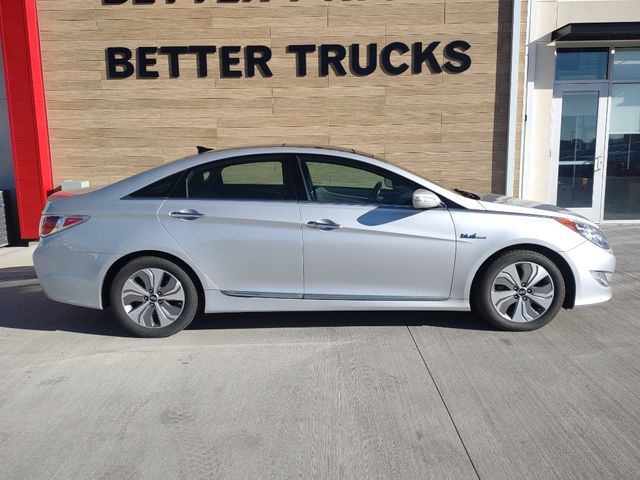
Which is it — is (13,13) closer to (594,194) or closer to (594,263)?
(594,263)

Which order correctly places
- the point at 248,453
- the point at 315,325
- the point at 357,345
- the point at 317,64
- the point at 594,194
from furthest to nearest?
the point at 594,194 → the point at 317,64 → the point at 315,325 → the point at 357,345 → the point at 248,453

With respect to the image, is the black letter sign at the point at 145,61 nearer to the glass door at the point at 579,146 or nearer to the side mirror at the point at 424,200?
the side mirror at the point at 424,200

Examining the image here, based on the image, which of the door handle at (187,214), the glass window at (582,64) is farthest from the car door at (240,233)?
the glass window at (582,64)

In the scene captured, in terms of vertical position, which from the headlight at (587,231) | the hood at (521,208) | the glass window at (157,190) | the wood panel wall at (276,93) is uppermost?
the wood panel wall at (276,93)

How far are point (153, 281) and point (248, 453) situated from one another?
Answer: 2.09 metres

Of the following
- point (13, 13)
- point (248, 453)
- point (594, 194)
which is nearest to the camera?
point (248, 453)

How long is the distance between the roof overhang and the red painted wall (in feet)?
26.1

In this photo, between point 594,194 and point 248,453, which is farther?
point 594,194

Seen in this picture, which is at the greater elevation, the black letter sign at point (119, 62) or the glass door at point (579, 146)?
the black letter sign at point (119, 62)

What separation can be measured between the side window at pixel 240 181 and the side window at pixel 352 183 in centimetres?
26

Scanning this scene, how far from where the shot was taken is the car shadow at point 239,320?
16.6ft

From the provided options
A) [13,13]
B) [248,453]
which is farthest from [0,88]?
[248,453]

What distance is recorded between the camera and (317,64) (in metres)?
8.80

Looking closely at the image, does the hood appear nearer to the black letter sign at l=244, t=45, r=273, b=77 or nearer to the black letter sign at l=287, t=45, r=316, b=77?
the black letter sign at l=287, t=45, r=316, b=77
